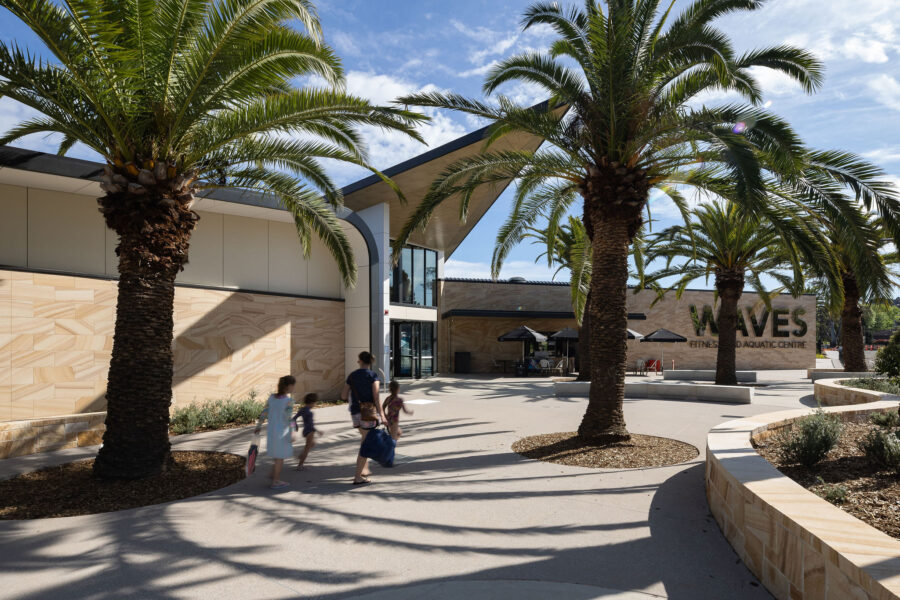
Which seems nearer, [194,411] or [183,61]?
[183,61]

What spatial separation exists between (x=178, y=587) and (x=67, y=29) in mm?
6481

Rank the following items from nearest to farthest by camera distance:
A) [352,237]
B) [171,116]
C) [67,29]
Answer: [67,29] → [171,116] → [352,237]

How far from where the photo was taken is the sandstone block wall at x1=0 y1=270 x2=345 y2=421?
10.6 m

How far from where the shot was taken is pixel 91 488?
697 cm

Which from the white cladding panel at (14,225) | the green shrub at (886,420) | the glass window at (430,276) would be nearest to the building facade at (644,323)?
the glass window at (430,276)

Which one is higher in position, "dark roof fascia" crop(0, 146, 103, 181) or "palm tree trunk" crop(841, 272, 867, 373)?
"dark roof fascia" crop(0, 146, 103, 181)

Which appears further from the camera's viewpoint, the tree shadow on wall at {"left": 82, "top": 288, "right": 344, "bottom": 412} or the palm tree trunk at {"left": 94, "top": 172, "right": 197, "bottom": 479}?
the tree shadow on wall at {"left": 82, "top": 288, "right": 344, "bottom": 412}

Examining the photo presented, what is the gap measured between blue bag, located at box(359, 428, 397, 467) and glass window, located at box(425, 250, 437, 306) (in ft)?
58.6

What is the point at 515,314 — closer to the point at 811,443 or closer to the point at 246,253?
the point at 246,253

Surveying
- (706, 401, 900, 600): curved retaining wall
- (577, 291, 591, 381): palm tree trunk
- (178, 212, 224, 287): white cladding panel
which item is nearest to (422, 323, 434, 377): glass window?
(577, 291, 591, 381): palm tree trunk

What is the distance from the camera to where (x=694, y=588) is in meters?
4.13

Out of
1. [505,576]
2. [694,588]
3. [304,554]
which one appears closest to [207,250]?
[304,554]

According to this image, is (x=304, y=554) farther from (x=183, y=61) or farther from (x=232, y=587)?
(x=183, y=61)

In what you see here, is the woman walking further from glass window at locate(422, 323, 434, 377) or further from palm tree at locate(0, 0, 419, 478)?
glass window at locate(422, 323, 434, 377)
